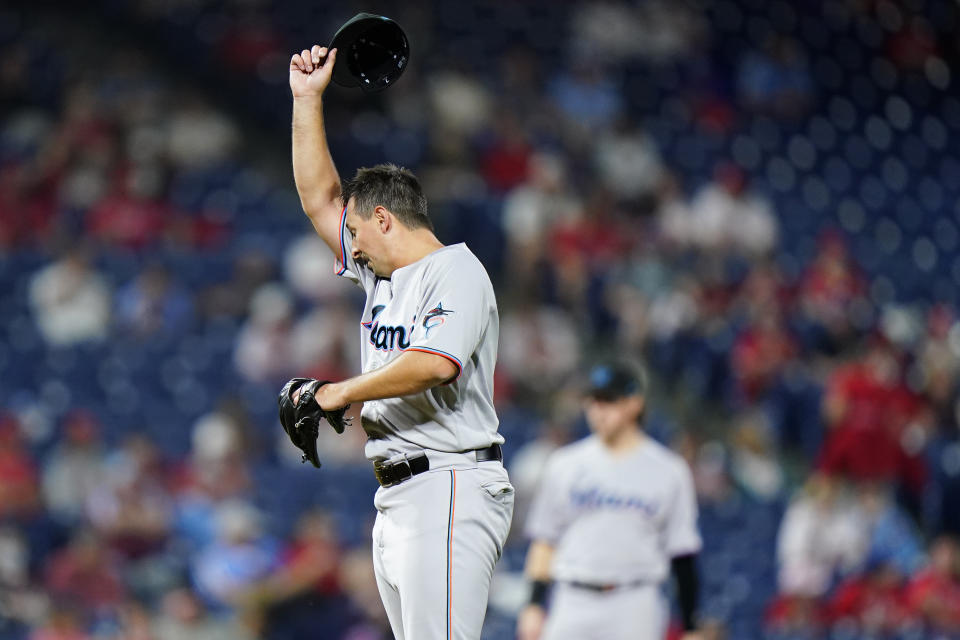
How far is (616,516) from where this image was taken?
15.7 feet

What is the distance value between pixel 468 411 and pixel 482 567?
379mm

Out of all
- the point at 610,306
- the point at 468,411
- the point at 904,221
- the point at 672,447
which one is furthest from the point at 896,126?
the point at 468,411

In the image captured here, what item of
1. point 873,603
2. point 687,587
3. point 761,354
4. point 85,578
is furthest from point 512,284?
point 687,587

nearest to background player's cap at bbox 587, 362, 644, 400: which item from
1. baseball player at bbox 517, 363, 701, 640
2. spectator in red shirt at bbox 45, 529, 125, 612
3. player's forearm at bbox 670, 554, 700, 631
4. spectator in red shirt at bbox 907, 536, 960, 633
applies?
baseball player at bbox 517, 363, 701, 640

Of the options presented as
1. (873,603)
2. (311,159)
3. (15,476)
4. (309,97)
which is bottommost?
(873,603)

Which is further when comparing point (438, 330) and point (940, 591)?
point (940, 591)

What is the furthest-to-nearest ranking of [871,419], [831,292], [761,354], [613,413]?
1. [831,292]
2. [761,354]
3. [871,419]
4. [613,413]

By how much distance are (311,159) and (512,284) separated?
583cm

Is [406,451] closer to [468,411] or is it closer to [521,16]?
[468,411]

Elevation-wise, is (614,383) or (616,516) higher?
(614,383)

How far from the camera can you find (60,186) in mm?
9398

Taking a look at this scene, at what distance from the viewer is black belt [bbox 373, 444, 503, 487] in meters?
3.11

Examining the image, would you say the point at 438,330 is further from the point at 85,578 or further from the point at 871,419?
the point at 871,419

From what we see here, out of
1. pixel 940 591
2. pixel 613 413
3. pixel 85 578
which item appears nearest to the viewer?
pixel 613 413
